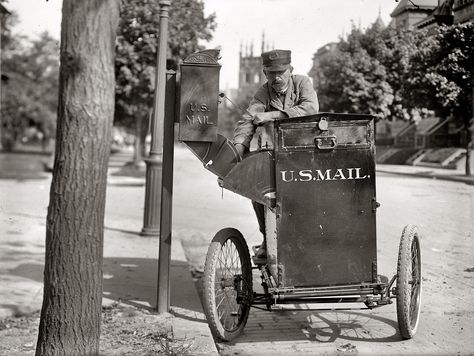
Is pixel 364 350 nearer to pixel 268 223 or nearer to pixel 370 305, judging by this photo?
pixel 370 305

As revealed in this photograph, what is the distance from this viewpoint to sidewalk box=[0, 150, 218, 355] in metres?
4.73

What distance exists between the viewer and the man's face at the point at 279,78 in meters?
4.61

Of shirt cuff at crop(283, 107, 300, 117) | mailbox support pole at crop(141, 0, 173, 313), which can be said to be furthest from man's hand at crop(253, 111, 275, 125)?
mailbox support pole at crop(141, 0, 173, 313)

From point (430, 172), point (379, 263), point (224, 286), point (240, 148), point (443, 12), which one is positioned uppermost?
point (443, 12)

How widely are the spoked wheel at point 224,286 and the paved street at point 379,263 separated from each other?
0.15 meters

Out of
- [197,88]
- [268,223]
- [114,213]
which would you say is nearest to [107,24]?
[197,88]

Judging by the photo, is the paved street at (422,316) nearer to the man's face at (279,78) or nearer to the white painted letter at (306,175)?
the white painted letter at (306,175)

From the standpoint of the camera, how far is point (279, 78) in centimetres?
461

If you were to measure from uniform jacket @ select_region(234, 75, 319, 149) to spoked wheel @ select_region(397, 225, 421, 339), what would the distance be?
126 centimetres

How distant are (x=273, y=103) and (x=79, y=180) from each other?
2.21m

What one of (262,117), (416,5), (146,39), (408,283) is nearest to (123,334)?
(262,117)

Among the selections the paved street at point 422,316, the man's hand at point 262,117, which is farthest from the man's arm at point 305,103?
the paved street at point 422,316

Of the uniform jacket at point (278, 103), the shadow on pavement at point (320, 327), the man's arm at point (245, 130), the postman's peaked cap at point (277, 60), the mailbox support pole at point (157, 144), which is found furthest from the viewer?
the mailbox support pole at point (157, 144)

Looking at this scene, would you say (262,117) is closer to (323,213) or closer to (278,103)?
(278,103)
